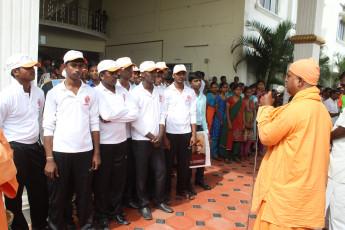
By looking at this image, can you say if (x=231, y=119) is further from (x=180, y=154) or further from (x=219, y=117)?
(x=180, y=154)

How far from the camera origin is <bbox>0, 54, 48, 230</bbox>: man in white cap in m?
2.56

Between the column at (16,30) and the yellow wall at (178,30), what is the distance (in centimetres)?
915

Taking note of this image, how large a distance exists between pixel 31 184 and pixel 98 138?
0.78 m

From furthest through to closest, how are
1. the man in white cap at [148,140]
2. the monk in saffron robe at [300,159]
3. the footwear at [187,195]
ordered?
the footwear at [187,195] < the man in white cap at [148,140] < the monk in saffron robe at [300,159]

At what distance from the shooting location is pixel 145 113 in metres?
3.54

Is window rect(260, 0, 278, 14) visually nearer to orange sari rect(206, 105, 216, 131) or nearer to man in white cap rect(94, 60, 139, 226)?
orange sari rect(206, 105, 216, 131)

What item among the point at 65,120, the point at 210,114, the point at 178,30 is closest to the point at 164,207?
the point at 65,120

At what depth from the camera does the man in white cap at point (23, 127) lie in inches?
101

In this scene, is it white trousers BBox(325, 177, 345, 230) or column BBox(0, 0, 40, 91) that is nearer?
white trousers BBox(325, 177, 345, 230)

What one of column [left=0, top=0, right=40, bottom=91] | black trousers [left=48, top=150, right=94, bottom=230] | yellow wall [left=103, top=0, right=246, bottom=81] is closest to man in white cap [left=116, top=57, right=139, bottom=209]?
black trousers [left=48, top=150, right=94, bottom=230]

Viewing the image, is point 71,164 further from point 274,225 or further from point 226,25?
point 226,25

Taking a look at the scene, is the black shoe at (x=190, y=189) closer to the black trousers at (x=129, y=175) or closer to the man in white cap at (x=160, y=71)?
the black trousers at (x=129, y=175)

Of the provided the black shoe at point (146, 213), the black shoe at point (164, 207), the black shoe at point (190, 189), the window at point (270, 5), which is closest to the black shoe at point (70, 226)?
the black shoe at point (146, 213)

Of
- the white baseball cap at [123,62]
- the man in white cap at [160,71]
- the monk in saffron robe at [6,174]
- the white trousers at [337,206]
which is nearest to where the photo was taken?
the monk in saffron robe at [6,174]
